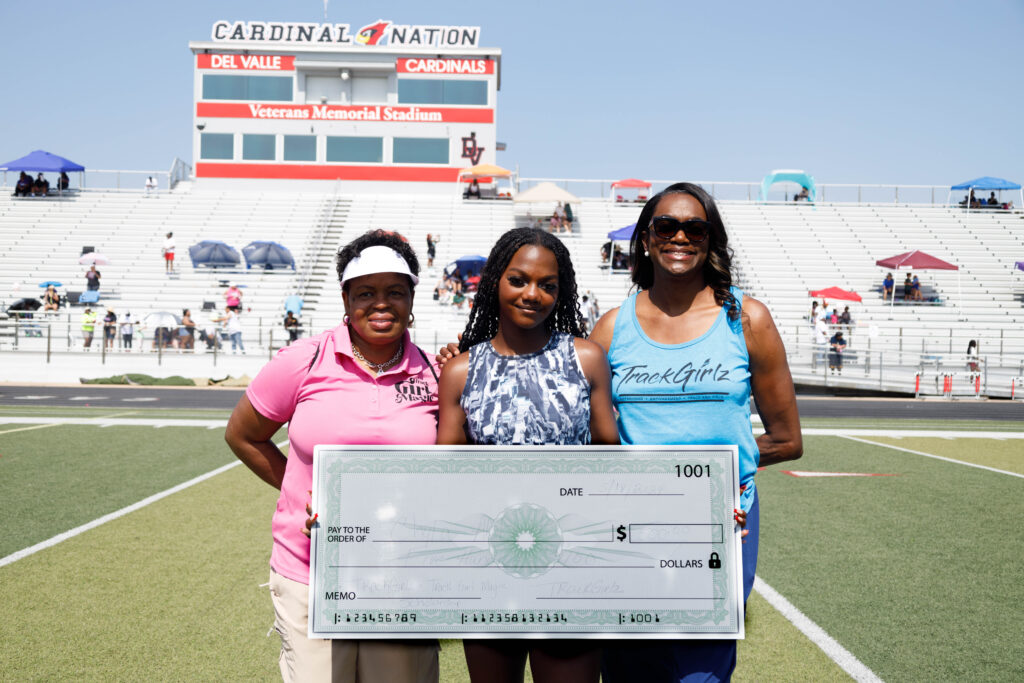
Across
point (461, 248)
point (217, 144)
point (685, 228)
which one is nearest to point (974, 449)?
point (685, 228)

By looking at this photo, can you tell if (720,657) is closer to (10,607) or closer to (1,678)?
(1,678)

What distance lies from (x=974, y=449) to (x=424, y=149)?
27.8 metres

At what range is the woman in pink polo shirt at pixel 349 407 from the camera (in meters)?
2.41

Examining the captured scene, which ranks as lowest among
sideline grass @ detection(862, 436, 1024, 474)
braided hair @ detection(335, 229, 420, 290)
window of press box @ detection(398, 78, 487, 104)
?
sideline grass @ detection(862, 436, 1024, 474)

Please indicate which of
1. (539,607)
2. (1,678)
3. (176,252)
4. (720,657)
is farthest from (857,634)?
(176,252)

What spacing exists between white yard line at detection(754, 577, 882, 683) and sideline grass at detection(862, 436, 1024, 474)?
575cm

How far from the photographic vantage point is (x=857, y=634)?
4098 mm

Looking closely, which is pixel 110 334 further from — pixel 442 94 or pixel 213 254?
pixel 442 94

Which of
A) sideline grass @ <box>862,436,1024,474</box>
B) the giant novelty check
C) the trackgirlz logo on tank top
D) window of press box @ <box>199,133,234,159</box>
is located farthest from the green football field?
Result: window of press box @ <box>199,133,234,159</box>

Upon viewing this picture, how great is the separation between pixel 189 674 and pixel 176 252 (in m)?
28.9

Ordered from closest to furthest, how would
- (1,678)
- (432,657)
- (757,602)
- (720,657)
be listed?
(720,657), (432,657), (1,678), (757,602)

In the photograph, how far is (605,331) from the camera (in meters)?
2.55

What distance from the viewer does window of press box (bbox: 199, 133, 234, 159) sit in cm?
3538

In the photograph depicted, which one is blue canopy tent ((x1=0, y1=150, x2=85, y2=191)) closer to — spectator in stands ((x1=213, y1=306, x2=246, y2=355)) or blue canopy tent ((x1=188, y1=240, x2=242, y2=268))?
blue canopy tent ((x1=188, y1=240, x2=242, y2=268))
